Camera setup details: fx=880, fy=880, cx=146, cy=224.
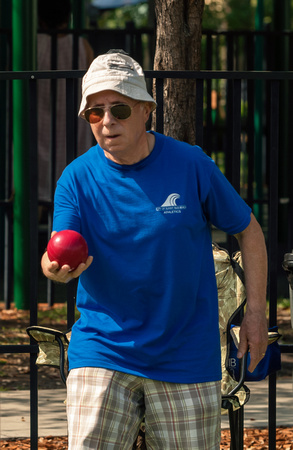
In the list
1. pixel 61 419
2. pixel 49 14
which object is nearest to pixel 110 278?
pixel 61 419

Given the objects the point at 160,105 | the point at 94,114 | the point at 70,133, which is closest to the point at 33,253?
the point at 70,133

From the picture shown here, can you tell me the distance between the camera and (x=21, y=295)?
7457mm

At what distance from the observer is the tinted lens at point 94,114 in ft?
9.73

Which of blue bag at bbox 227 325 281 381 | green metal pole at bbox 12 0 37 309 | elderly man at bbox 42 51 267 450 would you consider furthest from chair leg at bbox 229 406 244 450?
green metal pole at bbox 12 0 37 309

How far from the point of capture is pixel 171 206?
2.90 meters

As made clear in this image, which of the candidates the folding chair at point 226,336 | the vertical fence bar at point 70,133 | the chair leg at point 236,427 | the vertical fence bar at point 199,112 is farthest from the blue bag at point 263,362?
the vertical fence bar at point 199,112

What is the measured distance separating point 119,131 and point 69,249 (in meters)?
0.46

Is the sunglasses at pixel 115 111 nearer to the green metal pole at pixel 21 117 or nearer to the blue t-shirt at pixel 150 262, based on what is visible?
the blue t-shirt at pixel 150 262

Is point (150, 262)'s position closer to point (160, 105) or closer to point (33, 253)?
point (33, 253)

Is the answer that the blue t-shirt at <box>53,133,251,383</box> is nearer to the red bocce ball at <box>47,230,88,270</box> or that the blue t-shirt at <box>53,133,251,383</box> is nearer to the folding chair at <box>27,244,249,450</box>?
the red bocce ball at <box>47,230,88,270</box>

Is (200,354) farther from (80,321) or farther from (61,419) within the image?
(61,419)

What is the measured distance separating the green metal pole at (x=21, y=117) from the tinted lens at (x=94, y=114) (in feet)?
14.1

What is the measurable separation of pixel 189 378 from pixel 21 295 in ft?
15.5

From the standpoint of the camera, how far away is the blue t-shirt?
289 cm
